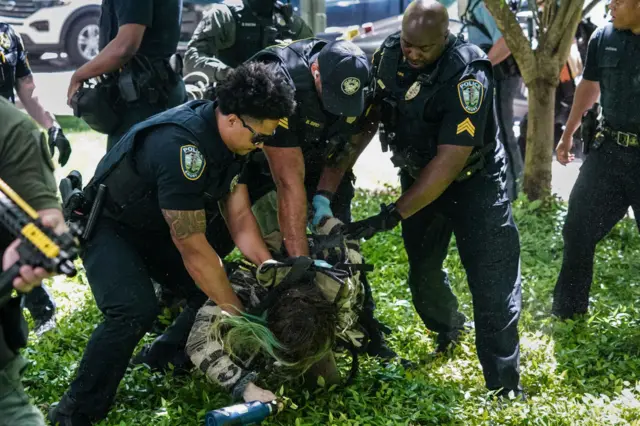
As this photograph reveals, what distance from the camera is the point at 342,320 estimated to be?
4312 millimetres

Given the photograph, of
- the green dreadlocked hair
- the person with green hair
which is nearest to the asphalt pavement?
the person with green hair

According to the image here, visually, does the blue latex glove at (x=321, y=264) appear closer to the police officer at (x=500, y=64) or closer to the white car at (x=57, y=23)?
the police officer at (x=500, y=64)

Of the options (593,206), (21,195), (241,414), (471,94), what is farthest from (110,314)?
(593,206)

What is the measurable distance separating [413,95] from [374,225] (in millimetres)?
701

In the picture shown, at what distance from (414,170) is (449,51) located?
0.68 m

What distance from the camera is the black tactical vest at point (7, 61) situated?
5875 mm

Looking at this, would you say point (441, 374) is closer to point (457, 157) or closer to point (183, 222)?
point (457, 157)

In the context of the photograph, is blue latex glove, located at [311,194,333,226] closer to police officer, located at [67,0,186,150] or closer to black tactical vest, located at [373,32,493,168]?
black tactical vest, located at [373,32,493,168]

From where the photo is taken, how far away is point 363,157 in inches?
392

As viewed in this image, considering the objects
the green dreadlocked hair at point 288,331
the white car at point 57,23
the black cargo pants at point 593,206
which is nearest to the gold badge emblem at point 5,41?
the green dreadlocked hair at point 288,331

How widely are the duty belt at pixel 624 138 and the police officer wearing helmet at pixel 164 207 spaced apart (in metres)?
2.38

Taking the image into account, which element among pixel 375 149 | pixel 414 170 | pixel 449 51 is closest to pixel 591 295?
pixel 414 170

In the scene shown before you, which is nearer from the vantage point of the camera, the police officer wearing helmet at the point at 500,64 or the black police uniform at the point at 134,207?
the black police uniform at the point at 134,207

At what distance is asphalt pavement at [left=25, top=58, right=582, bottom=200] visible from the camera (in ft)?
30.3
